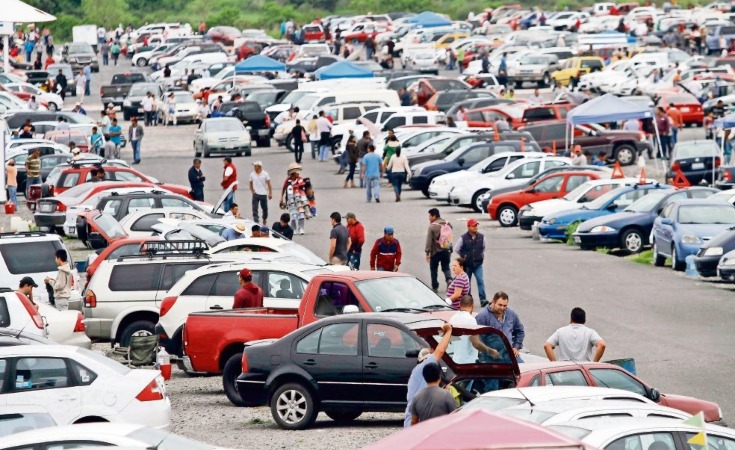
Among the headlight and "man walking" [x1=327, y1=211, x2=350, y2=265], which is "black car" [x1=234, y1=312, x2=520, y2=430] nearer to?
"man walking" [x1=327, y1=211, x2=350, y2=265]

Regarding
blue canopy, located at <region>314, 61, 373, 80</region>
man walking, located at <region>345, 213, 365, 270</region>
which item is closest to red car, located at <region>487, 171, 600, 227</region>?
man walking, located at <region>345, 213, 365, 270</region>

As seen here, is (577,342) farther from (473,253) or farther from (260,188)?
(260,188)

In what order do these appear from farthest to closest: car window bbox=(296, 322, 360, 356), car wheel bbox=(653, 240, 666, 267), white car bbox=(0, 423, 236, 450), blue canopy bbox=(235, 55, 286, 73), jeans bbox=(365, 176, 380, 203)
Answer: blue canopy bbox=(235, 55, 286, 73), jeans bbox=(365, 176, 380, 203), car wheel bbox=(653, 240, 666, 267), car window bbox=(296, 322, 360, 356), white car bbox=(0, 423, 236, 450)

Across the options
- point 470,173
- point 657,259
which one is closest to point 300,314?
point 657,259

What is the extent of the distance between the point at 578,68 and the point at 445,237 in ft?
141

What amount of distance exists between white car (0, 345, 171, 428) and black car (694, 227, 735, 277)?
1507 centimetres

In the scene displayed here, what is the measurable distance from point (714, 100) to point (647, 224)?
22.9 metres

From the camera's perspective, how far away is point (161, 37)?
→ 9369 centimetres

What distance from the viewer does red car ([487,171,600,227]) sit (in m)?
36.7

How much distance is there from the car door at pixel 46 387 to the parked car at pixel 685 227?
55.4 feet

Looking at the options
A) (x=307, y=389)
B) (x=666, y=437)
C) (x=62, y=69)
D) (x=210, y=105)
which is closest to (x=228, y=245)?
(x=307, y=389)

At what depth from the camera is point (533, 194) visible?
36.8 meters

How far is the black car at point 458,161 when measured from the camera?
41406mm

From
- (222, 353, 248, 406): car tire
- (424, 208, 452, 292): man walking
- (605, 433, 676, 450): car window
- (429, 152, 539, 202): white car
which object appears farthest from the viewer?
(429, 152, 539, 202): white car
